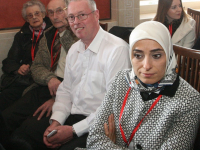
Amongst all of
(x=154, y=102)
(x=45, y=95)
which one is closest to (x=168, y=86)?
(x=154, y=102)

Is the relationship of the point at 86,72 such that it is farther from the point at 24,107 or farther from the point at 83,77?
the point at 24,107

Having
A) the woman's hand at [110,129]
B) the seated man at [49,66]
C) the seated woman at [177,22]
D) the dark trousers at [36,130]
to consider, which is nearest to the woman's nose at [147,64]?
the woman's hand at [110,129]

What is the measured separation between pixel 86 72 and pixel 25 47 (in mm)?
1264

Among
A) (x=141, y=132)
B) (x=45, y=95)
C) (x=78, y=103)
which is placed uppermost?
(x=141, y=132)

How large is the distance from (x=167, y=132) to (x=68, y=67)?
3.11 ft

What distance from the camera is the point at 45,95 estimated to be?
2074 mm

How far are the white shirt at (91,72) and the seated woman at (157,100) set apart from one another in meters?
0.37

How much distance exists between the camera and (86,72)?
1559 millimetres

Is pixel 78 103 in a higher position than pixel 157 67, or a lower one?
lower

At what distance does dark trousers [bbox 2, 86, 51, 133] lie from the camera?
188cm

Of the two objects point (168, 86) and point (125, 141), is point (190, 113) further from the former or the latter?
point (125, 141)

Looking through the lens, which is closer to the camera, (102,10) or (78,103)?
(78,103)

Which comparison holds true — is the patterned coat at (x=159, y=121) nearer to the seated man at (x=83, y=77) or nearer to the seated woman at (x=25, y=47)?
the seated man at (x=83, y=77)

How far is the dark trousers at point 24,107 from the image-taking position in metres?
1.88
